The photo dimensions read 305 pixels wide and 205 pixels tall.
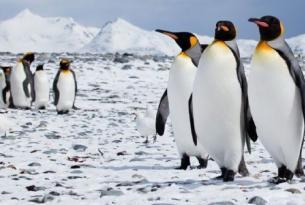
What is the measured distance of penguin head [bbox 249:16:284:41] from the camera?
5.47 m

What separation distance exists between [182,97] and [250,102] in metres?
1.69

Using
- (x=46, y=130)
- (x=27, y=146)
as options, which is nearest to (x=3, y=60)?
(x=46, y=130)

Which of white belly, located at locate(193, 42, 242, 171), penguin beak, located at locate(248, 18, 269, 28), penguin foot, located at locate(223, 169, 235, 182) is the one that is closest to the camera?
penguin beak, located at locate(248, 18, 269, 28)

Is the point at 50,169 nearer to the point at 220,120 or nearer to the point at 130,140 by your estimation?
the point at 220,120

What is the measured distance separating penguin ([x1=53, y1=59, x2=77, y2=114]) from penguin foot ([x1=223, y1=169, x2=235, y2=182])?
9.84 metres

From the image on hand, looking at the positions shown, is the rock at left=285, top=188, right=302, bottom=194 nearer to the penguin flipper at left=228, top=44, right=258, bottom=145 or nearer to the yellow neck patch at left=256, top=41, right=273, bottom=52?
the penguin flipper at left=228, top=44, right=258, bottom=145

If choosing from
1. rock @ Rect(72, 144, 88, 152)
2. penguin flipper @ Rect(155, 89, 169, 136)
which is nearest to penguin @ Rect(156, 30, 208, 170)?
penguin flipper @ Rect(155, 89, 169, 136)

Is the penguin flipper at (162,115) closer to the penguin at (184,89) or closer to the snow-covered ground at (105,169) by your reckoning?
the snow-covered ground at (105,169)

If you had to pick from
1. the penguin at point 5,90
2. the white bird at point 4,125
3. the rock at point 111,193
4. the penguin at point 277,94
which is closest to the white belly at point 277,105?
the penguin at point 277,94

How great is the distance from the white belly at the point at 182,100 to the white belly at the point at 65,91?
27.5 ft

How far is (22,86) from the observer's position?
16.4 meters

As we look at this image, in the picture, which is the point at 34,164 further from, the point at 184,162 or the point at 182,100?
the point at 182,100

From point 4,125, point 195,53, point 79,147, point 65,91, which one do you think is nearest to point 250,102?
point 195,53

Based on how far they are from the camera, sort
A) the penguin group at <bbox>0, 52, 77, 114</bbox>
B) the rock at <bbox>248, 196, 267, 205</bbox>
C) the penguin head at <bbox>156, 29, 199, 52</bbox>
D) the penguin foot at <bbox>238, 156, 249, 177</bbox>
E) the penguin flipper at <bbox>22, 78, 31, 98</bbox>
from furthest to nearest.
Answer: the penguin flipper at <bbox>22, 78, 31, 98</bbox> < the penguin group at <bbox>0, 52, 77, 114</bbox> < the penguin head at <bbox>156, 29, 199, 52</bbox> < the penguin foot at <bbox>238, 156, 249, 177</bbox> < the rock at <bbox>248, 196, 267, 205</bbox>
